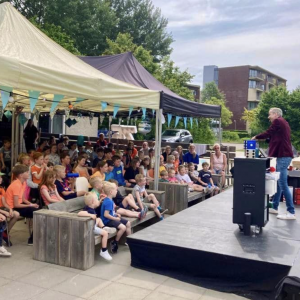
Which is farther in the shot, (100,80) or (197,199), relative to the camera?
(197,199)

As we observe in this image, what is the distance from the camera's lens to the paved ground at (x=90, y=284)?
13.1ft

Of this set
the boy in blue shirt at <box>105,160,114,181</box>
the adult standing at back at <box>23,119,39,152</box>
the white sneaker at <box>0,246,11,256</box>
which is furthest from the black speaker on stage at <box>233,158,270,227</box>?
the adult standing at back at <box>23,119,39,152</box>

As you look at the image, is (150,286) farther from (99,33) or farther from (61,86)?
(99,33)

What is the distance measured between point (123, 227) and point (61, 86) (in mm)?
2386

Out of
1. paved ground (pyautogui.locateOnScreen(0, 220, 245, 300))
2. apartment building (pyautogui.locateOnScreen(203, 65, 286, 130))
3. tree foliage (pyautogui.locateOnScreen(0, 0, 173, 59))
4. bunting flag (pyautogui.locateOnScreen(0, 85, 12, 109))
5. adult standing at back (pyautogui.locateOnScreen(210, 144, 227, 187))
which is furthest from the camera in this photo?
apartment building (pyautogui.locateOnScreen(203, 65, 286, 130))

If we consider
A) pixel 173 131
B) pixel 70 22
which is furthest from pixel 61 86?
pixel 70 22

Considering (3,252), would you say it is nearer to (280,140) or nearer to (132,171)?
(132,171)

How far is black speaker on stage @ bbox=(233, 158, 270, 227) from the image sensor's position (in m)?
4.98

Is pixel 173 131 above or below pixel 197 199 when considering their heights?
above

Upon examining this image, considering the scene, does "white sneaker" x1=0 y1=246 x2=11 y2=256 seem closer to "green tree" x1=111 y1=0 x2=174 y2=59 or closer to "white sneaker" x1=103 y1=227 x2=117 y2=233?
"white sneaker" x1=103 y1=227 x2=117 y2=233

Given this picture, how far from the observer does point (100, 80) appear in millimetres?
6285

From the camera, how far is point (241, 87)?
69625 mm

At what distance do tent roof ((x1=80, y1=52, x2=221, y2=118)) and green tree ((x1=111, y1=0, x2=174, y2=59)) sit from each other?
27.3 meters

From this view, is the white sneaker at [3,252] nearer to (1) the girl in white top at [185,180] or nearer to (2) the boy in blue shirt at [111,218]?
(2) the boy in blue shirt at [111,218]
